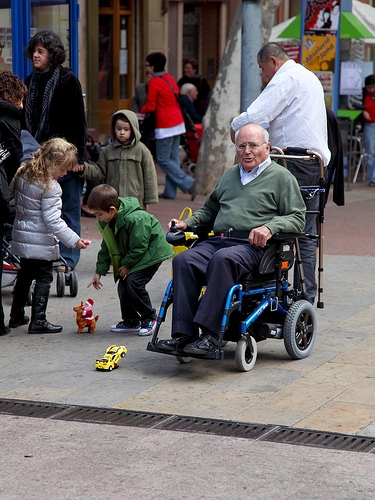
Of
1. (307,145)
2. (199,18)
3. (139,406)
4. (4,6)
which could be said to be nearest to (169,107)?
(4,6)

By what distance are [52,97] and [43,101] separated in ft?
0.30

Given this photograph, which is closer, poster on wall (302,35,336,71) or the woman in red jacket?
the woman in red jacket

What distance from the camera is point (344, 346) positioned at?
21.7 ft

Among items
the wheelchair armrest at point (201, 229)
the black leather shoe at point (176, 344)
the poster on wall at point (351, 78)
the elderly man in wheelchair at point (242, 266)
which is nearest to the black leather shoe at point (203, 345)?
the elderly man in wheelchair at point (242, 266)

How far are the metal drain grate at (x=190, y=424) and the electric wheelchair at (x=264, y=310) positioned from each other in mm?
662

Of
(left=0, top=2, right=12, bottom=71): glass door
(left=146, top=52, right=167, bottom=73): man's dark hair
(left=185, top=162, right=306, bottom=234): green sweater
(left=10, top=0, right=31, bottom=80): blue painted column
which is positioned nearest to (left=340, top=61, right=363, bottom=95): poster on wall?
(left=146, top=52, right=167, bottom=73): man's dark hair

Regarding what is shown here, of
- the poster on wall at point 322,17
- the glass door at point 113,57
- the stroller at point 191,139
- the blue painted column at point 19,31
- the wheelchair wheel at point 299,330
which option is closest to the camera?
the wheelchair wheel at point 299,330

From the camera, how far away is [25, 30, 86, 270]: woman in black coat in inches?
318

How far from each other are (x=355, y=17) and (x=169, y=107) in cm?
528

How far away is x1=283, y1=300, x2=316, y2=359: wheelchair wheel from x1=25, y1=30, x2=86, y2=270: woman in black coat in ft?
9.14

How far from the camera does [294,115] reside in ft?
23.8

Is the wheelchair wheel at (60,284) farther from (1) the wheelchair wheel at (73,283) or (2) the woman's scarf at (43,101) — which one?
(2) the woman's scarf at (43,101)

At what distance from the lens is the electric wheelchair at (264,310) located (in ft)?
19.4

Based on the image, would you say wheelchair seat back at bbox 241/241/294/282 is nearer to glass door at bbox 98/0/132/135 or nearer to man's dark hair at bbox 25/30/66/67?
man's dark hair at bbox 25/30/66/67
